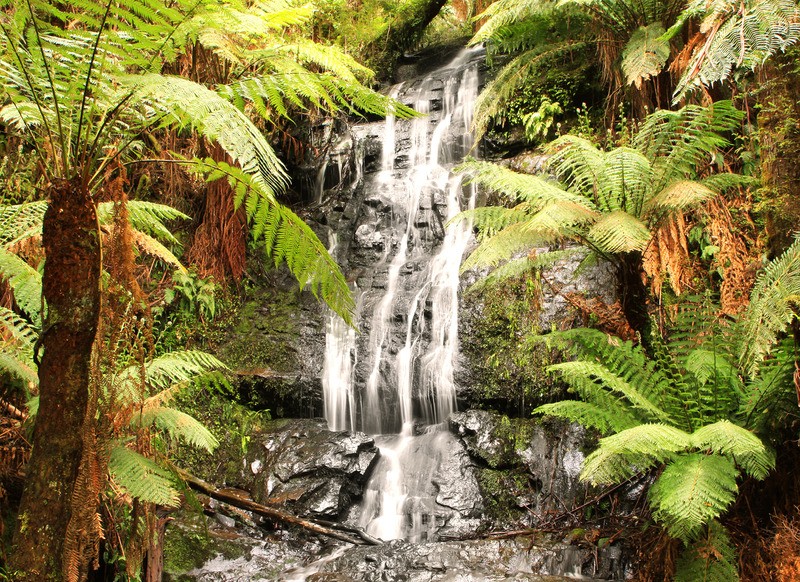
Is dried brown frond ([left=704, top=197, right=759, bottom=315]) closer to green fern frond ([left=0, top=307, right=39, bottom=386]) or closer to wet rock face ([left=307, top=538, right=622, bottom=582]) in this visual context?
wet rock face ([left=307, top=538, right=622, bottom=582])

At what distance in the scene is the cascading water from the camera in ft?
16.2

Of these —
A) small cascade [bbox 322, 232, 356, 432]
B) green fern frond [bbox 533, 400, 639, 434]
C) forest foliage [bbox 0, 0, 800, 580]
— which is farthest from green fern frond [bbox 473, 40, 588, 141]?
green fern frond [bbox 533, 400, 639, 434]

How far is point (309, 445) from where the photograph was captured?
5.31 meters

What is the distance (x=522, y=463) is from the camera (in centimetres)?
479

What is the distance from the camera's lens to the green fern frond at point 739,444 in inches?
102

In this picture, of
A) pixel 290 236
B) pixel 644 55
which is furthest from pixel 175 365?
pixel 644 55

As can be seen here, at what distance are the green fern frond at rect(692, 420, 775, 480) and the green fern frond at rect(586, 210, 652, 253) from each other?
40.4 inches

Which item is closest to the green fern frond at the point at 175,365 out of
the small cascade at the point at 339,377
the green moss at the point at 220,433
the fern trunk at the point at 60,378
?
the fern trunk at the point at 60,378

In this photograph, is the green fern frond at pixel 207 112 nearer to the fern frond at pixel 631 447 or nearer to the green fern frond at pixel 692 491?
the fern frond at pixel 631 447

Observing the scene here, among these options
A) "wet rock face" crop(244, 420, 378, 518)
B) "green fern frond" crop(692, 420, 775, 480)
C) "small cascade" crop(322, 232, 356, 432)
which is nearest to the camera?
"green fern frond" crop(692, 420, 775, 480)

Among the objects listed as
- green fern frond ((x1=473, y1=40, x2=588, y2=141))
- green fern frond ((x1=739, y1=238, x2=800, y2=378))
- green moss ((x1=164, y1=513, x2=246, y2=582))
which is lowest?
green moss ((x1=164, y1=513, x2=246, y2=582))

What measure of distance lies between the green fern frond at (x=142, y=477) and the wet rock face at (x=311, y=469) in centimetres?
238

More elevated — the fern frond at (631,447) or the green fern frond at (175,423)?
the green fern frond at (175,423)

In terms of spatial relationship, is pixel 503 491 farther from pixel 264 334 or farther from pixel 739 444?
pixel 264 334
